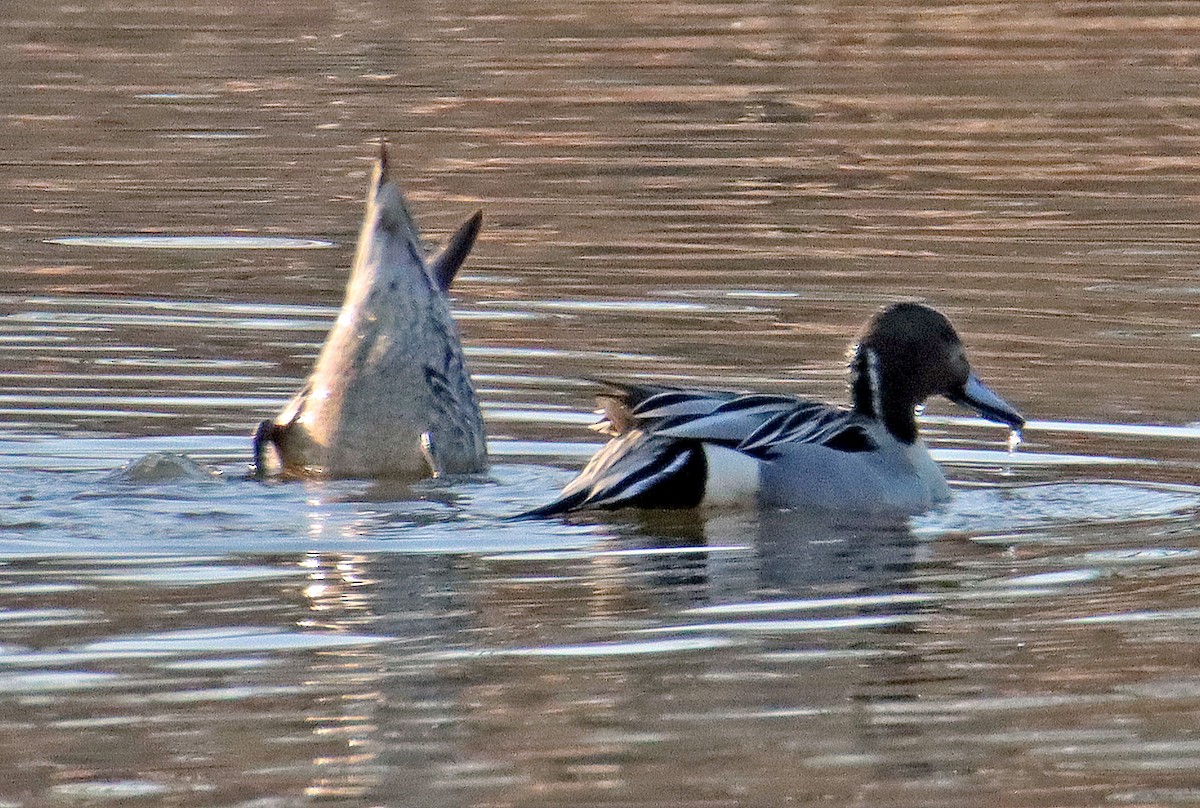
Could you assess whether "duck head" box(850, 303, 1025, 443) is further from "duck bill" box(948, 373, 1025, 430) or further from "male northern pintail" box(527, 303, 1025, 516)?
"male northern pintail" box(527, 303, 1025, 516)

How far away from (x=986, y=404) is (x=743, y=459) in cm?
103

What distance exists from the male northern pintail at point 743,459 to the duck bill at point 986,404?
1.21 ft

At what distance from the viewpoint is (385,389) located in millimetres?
9141

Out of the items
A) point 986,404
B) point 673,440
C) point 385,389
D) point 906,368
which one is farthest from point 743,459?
point 385,389

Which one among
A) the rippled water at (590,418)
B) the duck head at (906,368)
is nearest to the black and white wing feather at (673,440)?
the rippled water at (590,418)

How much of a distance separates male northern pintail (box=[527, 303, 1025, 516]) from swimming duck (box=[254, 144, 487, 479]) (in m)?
0.70

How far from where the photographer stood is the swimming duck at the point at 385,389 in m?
9.02

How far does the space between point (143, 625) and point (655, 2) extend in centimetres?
1855

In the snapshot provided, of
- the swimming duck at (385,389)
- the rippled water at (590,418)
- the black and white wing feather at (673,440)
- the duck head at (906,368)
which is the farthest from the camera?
the swimming duck at (385,389)

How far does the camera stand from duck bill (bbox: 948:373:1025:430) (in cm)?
894

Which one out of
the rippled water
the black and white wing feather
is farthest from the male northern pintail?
the rippled water

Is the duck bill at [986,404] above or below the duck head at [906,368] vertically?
below

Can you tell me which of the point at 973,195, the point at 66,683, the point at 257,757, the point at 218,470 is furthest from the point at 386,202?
the point at 973,195

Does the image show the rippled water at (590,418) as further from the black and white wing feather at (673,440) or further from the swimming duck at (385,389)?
the swimming duck at (385,389)
